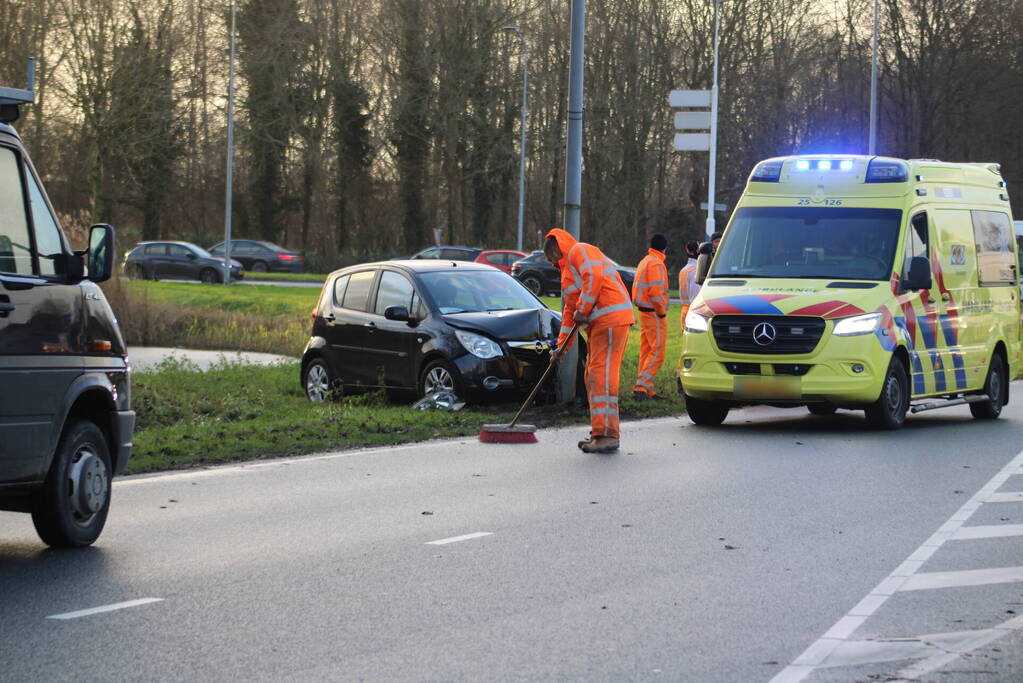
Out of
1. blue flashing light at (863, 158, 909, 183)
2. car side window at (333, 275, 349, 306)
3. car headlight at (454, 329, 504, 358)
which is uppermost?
blue flashing light at (863, 158, 909, 183)

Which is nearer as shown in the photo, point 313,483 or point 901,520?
point 901,520

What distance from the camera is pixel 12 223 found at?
7.61m

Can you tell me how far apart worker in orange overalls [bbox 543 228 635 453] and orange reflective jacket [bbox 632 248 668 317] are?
203 inches

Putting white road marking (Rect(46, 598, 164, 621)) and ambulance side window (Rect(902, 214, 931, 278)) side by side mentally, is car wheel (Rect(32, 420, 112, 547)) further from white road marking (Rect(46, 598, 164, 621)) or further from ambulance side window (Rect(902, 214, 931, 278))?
ambulance side window (Rect(902, 214, 931, 278))

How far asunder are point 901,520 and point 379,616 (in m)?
3.96

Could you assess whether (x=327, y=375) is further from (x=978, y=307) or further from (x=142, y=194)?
(x=142, y=194)

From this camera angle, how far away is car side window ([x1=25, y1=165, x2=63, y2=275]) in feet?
25.6

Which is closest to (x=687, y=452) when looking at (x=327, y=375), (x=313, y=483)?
(x=313, y=483)

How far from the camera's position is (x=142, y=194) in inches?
2345

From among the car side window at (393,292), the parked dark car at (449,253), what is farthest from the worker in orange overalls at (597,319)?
the parked dark car at (449,253)

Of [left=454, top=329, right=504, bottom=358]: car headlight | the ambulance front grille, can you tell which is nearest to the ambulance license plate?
the ambulance front grille

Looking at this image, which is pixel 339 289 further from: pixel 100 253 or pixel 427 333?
pixel 100 253

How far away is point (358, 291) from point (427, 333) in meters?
1.50

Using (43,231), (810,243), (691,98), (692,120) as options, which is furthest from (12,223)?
(691,98)
